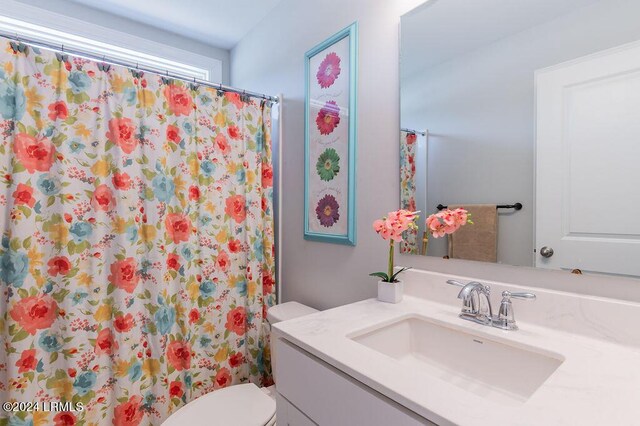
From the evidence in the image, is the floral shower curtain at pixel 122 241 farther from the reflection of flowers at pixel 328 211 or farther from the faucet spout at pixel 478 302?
the faucet spout at pixel 478 302

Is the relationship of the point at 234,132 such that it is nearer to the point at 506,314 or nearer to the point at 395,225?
the point at 395,225

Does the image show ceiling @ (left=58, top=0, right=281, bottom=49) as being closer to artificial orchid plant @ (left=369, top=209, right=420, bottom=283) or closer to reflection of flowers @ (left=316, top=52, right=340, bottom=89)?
reflection of flowers @ (left=316, top=52, right=340, bottom=89)

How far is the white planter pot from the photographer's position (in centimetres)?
113

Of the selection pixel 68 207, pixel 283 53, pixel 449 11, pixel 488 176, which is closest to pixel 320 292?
pixel 488 176

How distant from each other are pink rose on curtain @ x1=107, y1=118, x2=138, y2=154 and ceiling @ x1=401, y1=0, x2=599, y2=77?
1.27 meters

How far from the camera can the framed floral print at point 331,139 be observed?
145 centimetres

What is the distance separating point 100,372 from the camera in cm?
140

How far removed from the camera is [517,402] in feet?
2.49

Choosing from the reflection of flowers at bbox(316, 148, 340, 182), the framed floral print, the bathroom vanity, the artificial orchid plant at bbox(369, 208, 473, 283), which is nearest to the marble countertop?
the bathroom vanity

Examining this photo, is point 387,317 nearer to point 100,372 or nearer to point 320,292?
point 320,292

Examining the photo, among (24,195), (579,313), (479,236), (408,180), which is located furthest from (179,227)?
A: (579,313)

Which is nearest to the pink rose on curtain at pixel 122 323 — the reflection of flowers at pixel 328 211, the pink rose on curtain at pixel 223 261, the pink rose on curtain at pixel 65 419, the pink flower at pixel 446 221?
the pink rose on curtain at pixel 65 419

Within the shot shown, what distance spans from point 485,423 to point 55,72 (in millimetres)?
1881

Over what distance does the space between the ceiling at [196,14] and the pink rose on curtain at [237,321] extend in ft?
6.24
